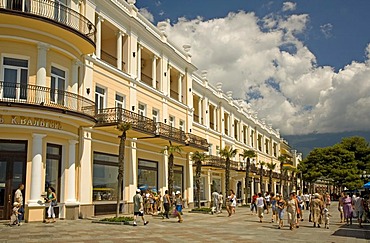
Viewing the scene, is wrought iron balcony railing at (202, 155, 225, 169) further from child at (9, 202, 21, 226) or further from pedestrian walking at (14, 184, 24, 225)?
child at (9, 202, 21, 226)

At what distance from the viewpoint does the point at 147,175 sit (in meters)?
30.9

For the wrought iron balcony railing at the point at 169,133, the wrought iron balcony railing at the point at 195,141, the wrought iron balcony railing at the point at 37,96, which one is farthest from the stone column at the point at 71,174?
the wrought iron balcony railing at the point at 195,141

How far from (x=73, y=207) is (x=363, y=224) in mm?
15956

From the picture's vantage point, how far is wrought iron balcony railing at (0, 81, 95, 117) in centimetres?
1914

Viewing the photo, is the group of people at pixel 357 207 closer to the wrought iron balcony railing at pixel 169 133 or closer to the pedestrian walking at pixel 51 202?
the wrought iron balcony railing at pixel 169 133

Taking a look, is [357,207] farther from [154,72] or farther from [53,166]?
[154,72]

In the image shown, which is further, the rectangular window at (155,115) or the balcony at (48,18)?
the rectangular window at (155,115)

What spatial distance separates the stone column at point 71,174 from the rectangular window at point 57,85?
2397 millimetres

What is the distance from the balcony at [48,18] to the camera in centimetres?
1883

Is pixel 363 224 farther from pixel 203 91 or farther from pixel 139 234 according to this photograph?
pixel 203 91

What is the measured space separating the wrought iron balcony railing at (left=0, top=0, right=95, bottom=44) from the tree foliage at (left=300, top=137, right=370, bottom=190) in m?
53.6

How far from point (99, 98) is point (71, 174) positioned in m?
5.76

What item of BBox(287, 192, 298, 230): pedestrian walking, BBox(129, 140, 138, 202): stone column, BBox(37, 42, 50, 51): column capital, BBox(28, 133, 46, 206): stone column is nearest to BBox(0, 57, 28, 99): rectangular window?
BBox(37, 42, 50, 51): column capital

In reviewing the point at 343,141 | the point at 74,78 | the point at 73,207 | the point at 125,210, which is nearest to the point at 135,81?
the point at 74,78
